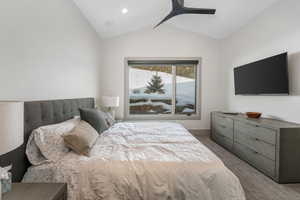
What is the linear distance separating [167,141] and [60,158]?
116 cm

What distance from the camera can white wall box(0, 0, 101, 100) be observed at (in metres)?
1.35

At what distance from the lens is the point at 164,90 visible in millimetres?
4598

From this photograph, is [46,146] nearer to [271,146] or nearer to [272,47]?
[271,146]

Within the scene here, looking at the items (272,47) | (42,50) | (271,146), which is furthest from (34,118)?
(272,47)

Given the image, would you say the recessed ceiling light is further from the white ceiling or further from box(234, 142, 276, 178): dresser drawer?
box(234, 142, 276, 178): dresser drawer

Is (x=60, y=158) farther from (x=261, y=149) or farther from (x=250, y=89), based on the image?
(x=250, y=89)

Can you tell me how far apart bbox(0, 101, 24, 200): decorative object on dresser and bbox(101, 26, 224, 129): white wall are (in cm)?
355

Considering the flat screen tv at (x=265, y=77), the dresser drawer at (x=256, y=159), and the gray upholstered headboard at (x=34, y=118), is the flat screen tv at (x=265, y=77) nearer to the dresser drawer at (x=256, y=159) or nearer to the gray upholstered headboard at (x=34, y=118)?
the dresser drawer at (x=256, y=159)

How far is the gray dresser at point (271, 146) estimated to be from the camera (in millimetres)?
2131

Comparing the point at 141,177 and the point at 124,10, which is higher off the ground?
the point at 124,10

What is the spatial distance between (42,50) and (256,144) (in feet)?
10.8

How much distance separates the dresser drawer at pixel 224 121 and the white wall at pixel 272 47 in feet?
1.79


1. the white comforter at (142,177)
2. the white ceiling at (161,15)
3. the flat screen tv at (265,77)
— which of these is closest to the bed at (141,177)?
the white comforter at (142,177)

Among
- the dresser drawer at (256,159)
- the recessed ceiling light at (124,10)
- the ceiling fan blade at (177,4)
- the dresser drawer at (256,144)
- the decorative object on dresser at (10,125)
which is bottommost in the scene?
the dresser drawer at (256,159)
